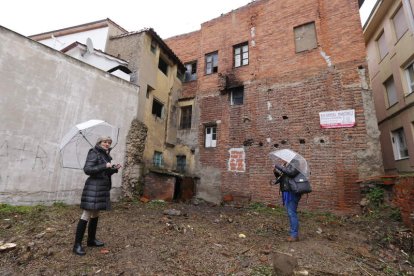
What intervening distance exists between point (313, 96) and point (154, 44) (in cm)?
782

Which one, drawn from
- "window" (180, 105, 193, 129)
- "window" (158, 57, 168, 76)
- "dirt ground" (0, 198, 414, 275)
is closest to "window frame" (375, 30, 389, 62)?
"dirt ground" (0, 198, 414, 275)

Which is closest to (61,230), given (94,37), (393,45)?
(94,37)

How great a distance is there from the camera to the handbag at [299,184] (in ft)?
14.9

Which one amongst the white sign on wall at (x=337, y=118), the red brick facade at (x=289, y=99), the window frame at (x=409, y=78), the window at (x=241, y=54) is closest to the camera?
the red brick facade at (x=289, y=99)

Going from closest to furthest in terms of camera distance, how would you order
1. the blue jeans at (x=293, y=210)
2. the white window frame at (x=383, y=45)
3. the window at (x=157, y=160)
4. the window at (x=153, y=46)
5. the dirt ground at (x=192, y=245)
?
the dirt ground at (x=192, y=245) < the blue jeans at (x=293, y=210) < the window at (x=157, y=160) < the window at (x=153, y=46) < the white window frame at (x=383, y=45)

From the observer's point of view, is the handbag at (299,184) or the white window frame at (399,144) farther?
the white window frame at (399,144)

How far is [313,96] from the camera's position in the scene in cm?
937

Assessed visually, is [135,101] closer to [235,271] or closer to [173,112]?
[173,112]

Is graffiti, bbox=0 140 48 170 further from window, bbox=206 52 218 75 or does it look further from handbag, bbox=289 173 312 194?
window, bbox=206 52 218 75

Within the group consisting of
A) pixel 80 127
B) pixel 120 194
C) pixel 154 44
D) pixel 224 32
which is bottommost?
pixel 120 194

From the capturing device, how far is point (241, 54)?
Result: 38.5 feet

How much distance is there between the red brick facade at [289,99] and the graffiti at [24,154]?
6447mm

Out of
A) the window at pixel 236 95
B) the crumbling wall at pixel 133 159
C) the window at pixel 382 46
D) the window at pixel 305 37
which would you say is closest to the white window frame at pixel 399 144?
the window at pixel 382 46

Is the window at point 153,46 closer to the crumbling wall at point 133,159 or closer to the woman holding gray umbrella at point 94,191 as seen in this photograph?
the crumbling wall at point 133,159
